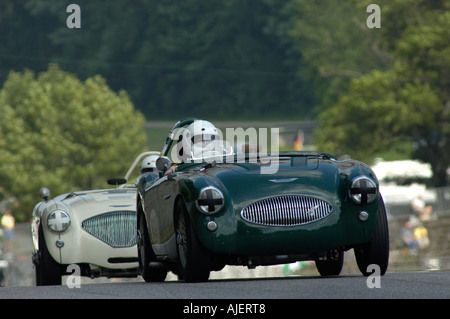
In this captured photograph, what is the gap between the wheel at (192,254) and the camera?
898 centimetres

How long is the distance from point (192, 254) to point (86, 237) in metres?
3.74

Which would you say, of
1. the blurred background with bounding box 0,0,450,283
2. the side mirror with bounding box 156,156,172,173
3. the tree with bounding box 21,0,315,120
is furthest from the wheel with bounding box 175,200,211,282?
the tree with bounding box 21,0,315,120

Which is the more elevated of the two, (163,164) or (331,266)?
(163,164)

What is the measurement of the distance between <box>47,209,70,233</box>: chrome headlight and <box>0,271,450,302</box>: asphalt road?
9.95 feet

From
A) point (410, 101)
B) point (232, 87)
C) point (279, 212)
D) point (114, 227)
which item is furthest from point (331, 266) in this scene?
point (232, 87)

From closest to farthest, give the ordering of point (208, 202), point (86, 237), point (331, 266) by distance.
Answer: point (208, 202)
point (331, 266)
point (86, 237)

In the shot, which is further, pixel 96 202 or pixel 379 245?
pixel 96 202

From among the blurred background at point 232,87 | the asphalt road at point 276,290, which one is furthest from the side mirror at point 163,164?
→ the blurred background at point 232,87

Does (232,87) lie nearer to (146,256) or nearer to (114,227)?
(114,227)

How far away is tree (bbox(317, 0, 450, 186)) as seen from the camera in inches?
1962

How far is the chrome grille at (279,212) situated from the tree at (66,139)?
4971cm

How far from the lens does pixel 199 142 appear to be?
35.2ft

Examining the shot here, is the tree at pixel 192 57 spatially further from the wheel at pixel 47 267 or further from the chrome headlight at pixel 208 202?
the chrome headlight at pixel 208 202
